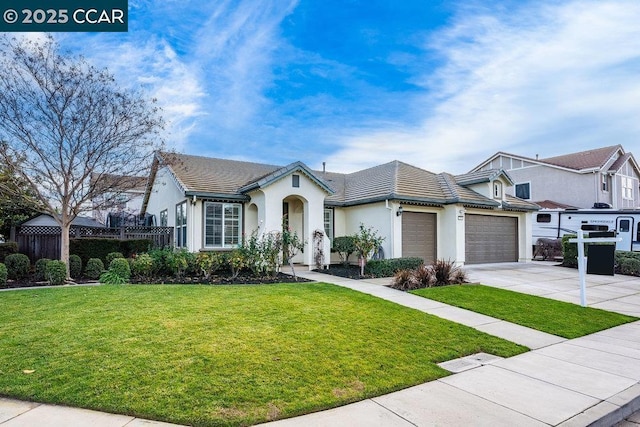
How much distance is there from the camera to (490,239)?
18.4 meters

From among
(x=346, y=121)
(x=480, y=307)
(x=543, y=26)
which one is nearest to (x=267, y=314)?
(x=480, y=307)

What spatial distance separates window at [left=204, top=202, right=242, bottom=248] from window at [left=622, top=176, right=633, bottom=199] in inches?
1176

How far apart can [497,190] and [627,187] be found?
732 inches

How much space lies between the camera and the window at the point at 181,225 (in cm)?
1499

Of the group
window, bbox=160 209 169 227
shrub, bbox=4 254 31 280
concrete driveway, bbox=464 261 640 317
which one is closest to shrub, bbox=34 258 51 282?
shrub, bbox=4 254 31 280

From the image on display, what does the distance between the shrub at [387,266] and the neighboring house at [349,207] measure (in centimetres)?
147

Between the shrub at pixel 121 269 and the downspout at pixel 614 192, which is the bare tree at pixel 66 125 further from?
the downspout at pixel 614 192

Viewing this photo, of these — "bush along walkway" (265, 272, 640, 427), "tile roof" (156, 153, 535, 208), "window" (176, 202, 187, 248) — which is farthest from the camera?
"window" (176, 202, 187, 248)

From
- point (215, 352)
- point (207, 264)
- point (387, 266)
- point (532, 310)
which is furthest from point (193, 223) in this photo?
point (532, 310)

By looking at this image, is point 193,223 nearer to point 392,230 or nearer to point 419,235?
point 392,230

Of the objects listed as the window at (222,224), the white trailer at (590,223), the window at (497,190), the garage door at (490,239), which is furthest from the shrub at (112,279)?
the white trailer at (590,223)

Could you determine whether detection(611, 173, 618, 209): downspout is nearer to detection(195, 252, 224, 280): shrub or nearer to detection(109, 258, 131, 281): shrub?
detection(195, 252, 224, 280): shrub

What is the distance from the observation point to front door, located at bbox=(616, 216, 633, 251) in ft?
61.2

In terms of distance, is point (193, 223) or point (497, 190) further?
point (497, 190)
